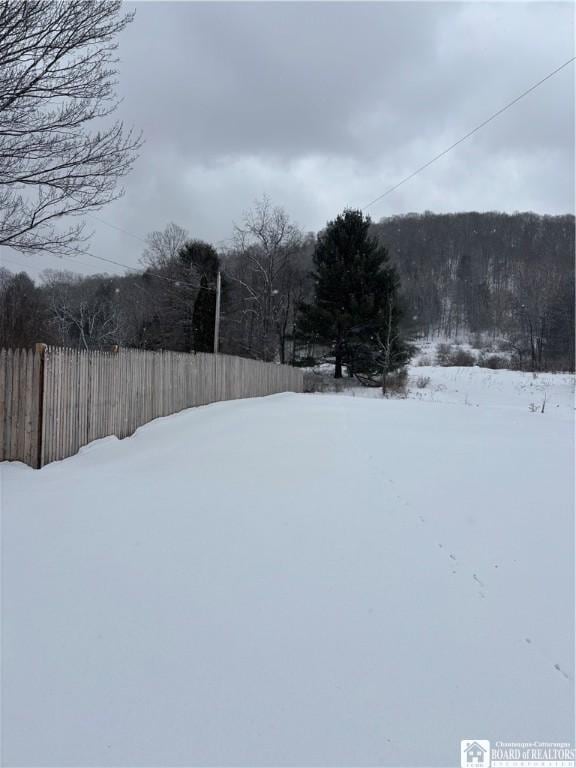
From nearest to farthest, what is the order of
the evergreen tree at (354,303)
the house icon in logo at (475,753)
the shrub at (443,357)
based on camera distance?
the house icon in logo at (475,753), the evergreen tree at (354,303), the shrub at (443,357)

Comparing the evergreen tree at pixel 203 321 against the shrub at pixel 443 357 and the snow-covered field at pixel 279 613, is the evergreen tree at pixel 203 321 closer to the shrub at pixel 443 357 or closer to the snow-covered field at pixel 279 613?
the shrub at pixel 443 357

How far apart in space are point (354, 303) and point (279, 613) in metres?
25.6

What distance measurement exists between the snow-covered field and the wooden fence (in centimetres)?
38

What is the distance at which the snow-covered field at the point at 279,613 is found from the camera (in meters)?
1.90

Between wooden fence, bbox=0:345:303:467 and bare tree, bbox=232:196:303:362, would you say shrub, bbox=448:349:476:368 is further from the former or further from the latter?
wooden fence, bbox=0:345:303:467

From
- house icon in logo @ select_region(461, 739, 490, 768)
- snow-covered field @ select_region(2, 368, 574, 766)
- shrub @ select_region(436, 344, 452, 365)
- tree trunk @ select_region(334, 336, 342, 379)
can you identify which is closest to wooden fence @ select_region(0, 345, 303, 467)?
snow-covered field @ select_region(2, 368, 574, 766)

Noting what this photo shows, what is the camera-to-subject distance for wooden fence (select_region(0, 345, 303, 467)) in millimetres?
5477

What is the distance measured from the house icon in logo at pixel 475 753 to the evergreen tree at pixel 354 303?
24600 millimetres

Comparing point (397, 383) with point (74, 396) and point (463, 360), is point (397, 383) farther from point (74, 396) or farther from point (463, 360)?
point (74, 396)

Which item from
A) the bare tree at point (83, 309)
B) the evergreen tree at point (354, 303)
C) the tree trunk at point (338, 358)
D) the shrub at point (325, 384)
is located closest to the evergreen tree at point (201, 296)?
the bare tree at point (83, 309)

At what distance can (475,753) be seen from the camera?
185cm

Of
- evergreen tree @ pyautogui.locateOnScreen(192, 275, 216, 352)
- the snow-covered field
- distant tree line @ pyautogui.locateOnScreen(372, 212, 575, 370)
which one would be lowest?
the snow-covered field

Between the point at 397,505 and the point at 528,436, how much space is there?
479 centimetres
